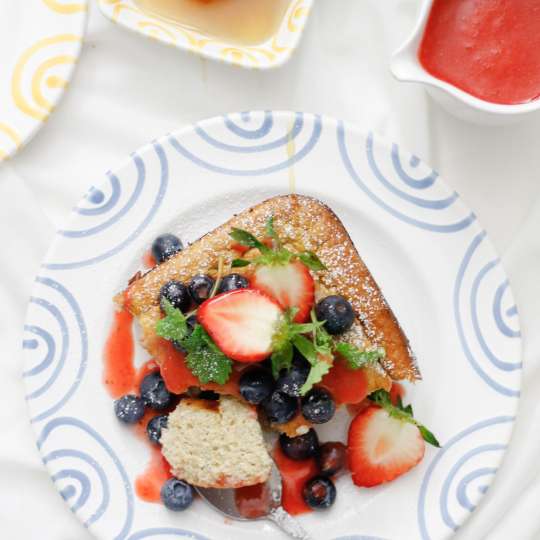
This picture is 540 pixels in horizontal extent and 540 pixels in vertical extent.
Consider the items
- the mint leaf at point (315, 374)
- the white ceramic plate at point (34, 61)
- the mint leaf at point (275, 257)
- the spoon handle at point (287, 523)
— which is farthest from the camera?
the white ceramic plate at point (34, 61)

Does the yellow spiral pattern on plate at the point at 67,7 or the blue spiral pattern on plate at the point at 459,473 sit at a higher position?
the yellow spiral pattern on plate at the point at 67,7

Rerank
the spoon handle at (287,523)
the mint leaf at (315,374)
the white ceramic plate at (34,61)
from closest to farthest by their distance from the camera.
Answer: the mint leaf at (315,374) < the spoon handle at (287,523) < the white ceramic plate at (34,61)

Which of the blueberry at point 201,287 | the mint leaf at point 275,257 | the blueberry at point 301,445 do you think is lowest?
the blueberry at point 301,445

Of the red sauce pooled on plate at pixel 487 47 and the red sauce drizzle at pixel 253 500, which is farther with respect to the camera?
the red sauce drizzle at pixel 253 500

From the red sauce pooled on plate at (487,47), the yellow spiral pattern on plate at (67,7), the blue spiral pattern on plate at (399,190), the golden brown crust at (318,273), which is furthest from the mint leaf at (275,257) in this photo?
the yellow spiral pattern on plate at (67,7)

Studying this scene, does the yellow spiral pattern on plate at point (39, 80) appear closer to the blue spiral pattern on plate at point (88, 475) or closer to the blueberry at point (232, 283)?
the blueberry at point (232, 283)

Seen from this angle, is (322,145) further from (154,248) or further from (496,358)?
(496,358)
